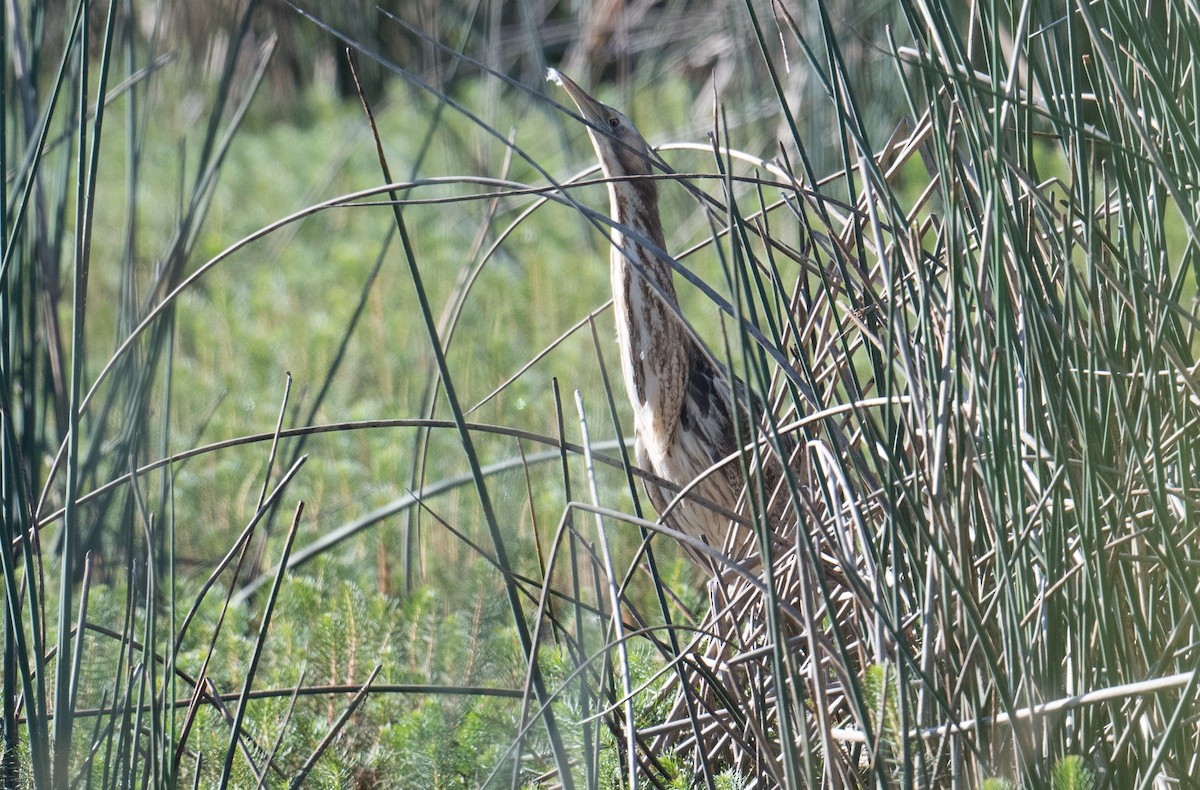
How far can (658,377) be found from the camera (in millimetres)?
1608

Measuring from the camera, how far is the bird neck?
158cm

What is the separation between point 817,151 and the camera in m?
2.69

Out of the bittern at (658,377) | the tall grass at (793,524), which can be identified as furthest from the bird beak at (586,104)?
the tall grass at (793,524)

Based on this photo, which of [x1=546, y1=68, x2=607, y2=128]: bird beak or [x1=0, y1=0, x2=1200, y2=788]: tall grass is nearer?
[x1=0, y1=0, x2=1200, y2=788]: tall grass

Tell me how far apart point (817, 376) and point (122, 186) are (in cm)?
373

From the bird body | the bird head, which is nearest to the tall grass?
the bird body

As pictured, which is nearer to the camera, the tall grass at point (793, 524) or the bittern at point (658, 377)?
the tall grass at point (793, 524)

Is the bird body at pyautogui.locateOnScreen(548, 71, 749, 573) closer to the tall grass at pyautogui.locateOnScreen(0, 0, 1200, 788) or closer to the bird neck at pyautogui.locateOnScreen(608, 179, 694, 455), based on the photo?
the bird neck at pyautogui.locateOnScreen(608, 179, 694, 455)

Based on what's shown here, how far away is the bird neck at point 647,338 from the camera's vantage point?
1583 millimetres

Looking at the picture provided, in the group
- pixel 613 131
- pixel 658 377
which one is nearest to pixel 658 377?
pixel 658 377

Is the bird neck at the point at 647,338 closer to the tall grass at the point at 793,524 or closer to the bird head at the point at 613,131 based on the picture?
the bird head at the point at 613,131

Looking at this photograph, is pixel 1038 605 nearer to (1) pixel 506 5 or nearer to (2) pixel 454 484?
(2) pixel 454 484

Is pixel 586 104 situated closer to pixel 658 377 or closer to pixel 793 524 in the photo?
pixel 658 377

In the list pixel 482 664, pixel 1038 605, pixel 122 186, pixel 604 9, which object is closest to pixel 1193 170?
pixel 1038 605
